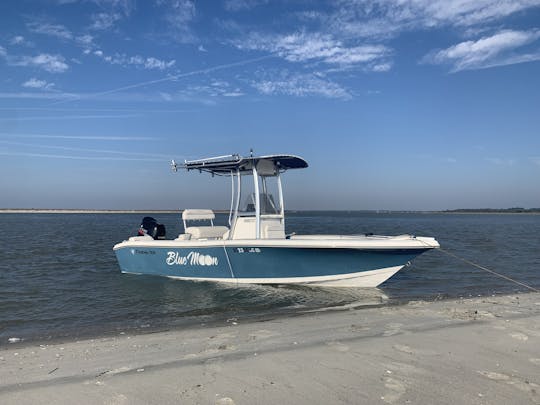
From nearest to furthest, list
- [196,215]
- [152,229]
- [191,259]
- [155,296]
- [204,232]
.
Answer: [155,296] < [191,259] < [204,232] < [196,215] < [152,229]

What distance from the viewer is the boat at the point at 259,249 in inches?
409

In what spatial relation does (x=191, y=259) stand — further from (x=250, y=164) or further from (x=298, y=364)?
(x=298, y=364)

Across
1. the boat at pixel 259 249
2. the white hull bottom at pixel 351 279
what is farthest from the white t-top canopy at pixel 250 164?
the white hull bottom at pixel 351 279

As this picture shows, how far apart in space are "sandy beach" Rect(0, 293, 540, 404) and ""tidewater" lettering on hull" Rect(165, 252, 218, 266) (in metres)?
4.02

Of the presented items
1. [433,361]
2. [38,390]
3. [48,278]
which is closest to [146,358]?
[38,390]

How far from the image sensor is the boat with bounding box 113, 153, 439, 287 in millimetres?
10391

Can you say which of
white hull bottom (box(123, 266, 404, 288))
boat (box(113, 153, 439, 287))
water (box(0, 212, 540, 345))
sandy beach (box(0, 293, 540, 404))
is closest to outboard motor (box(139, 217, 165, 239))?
boat (box(113, 153, 439, 287))

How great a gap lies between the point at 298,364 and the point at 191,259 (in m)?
7.26

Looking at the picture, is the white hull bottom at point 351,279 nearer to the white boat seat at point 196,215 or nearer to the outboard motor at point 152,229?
the white boat seat at point 196,215

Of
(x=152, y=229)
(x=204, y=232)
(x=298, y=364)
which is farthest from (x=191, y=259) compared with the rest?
(x=298, y=364)

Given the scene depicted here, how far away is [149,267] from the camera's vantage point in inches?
513

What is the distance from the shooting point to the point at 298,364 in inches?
203

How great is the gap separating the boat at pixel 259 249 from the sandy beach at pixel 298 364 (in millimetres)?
2803

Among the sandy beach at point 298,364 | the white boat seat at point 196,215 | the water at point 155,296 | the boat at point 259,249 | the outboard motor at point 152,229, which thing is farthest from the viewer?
the outboard motor at point 152,229
